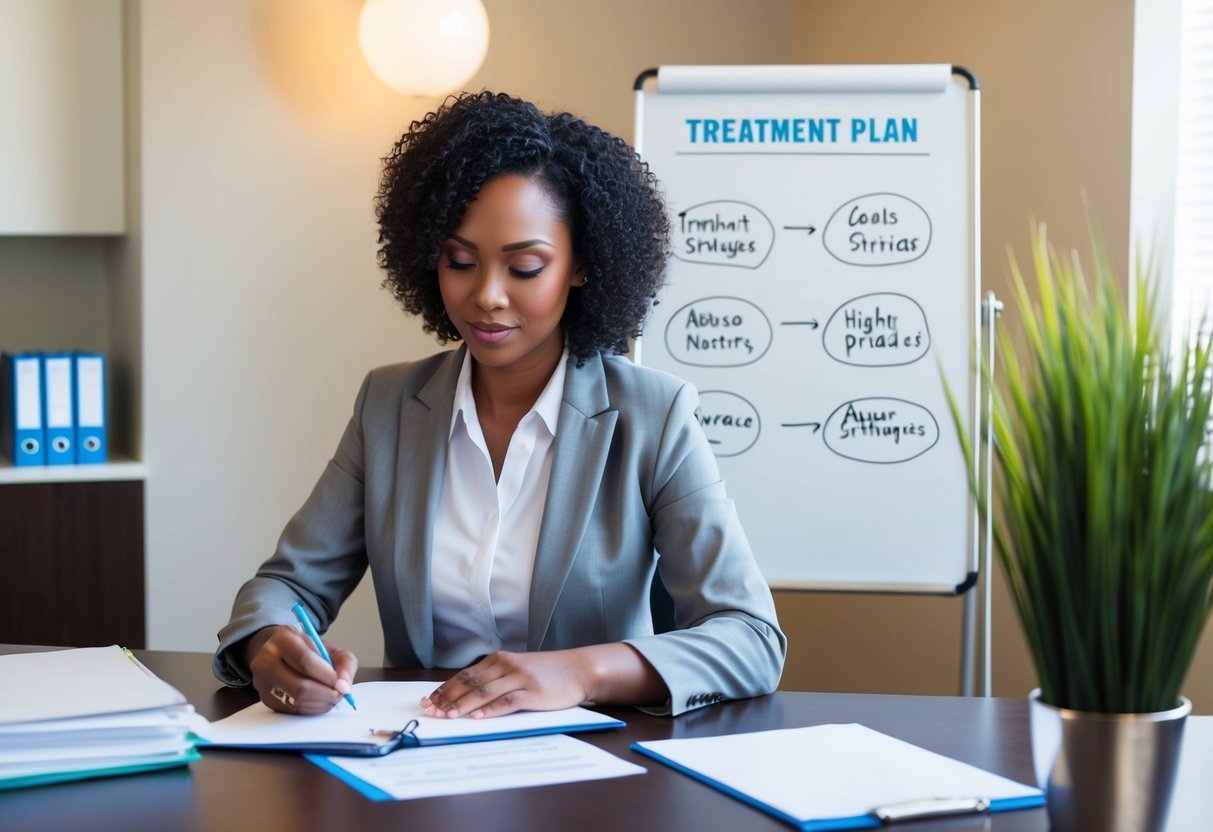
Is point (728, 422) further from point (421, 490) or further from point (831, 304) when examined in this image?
point (421, 490)

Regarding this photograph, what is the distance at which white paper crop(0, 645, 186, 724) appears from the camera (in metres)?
1.13

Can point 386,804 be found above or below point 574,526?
below

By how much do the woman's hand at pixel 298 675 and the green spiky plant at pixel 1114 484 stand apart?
0.69 m

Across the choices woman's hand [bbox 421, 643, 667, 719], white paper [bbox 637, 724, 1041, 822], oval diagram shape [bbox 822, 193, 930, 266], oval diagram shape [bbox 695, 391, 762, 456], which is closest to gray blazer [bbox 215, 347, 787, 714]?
woman's hand [bbox 421, 643, 667, 719]

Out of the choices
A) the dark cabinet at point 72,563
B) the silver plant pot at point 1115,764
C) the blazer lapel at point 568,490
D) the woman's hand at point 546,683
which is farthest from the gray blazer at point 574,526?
the dark cabinet at point 72,563

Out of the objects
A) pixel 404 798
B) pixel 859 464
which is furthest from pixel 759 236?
pixel 404 798

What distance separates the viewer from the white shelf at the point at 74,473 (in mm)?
2980

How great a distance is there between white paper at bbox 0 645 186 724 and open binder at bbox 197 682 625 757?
75 millimetres

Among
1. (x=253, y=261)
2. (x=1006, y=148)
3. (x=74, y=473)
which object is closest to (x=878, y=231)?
(x=1006, y=148)

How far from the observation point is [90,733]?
3.69 ft

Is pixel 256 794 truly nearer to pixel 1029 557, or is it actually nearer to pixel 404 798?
pixel 404 798

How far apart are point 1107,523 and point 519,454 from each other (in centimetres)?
99

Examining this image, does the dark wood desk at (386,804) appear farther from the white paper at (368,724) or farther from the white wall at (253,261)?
the white wall at (253,261)

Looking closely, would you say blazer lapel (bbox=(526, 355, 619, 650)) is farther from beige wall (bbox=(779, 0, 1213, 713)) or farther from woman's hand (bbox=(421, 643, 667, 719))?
beige wall (bbox=(779, 0, 1213, 713))
